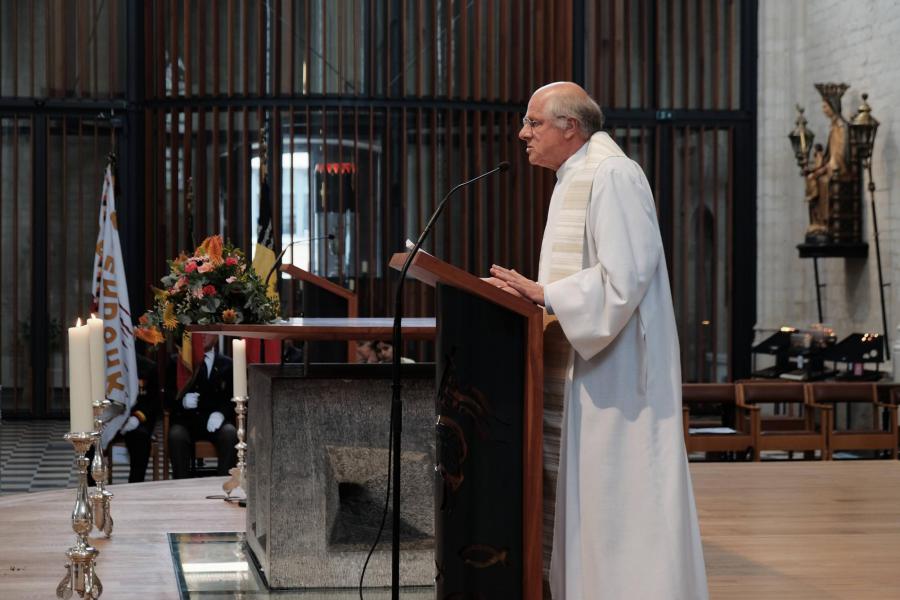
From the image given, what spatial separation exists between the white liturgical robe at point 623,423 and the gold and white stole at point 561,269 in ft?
0.20

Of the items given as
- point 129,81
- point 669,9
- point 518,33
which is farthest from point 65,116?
point 669,9

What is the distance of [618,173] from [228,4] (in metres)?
9.59

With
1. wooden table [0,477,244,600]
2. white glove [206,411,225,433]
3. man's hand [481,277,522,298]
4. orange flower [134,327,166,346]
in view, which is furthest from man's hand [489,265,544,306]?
white glove [206,411,225,433]

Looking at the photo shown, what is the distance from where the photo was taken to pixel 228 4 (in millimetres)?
12656

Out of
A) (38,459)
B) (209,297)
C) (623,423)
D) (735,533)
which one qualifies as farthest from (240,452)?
(38,459)

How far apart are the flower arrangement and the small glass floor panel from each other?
859mm

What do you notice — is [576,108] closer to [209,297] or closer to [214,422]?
[209,297]

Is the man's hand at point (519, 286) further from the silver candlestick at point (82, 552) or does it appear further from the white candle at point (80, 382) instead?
the silver candlestick at point (82, 552)

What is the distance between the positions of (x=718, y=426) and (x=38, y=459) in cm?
558

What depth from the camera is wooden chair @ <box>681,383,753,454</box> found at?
8961 mm

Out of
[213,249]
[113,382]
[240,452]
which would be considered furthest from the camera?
[113,382]

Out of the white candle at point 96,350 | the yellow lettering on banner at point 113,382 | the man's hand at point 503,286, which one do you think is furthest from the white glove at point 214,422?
the man's hand at point 503,286

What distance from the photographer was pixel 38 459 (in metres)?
11.1

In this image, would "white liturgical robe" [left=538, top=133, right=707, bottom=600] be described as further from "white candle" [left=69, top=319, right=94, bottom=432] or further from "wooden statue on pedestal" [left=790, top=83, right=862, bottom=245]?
"wooden statue on pedestal" [left=790, top=83, right=862, bottom=245]
